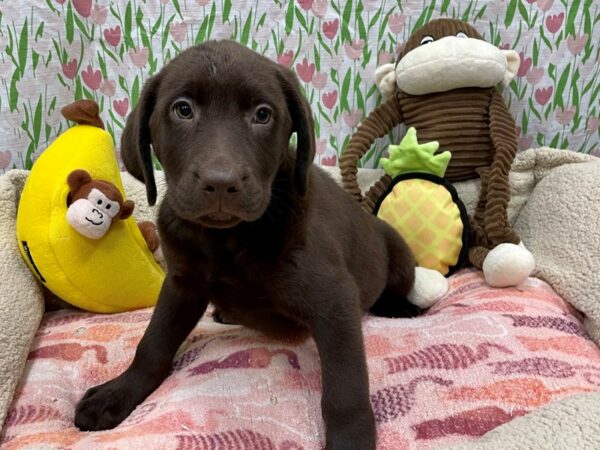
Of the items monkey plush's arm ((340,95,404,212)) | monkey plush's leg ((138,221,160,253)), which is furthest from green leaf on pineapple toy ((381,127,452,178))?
monkey plush's leg ((138,221,160,253))

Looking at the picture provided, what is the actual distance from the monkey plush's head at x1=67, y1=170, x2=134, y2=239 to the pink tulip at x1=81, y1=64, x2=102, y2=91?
871 mm

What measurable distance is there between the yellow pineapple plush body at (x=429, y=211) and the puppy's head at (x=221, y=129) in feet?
3.57

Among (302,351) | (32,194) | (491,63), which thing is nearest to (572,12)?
(491,63)

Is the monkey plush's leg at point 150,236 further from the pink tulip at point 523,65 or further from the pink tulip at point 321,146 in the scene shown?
the pink tulip at point 523,65

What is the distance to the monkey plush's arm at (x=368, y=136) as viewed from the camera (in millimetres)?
2535

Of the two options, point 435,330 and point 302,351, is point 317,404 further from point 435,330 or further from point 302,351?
point 435,330

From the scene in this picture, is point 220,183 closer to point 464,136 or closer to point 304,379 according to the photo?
point 304,379

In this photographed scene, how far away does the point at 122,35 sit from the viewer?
8.61ft

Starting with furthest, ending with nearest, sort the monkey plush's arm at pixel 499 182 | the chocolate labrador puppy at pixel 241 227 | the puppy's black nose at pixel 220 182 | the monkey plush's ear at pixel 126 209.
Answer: the monkey plush's arm at pixel 499 182 < the monkey plush's ear at pixel 126 209 < the chocolate labrador puppy at pixel 241 227 < the puppy's black nose at pixel 220 182

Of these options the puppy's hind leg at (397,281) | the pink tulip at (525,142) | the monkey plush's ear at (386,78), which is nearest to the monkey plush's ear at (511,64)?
the pink tulip at (525,142)

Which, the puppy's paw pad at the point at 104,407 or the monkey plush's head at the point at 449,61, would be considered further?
the monkey plush's head at the point at 449,61

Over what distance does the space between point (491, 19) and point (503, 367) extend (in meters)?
1.73

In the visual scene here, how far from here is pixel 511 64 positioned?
8.21 ft

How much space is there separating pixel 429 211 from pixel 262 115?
1.26 m
